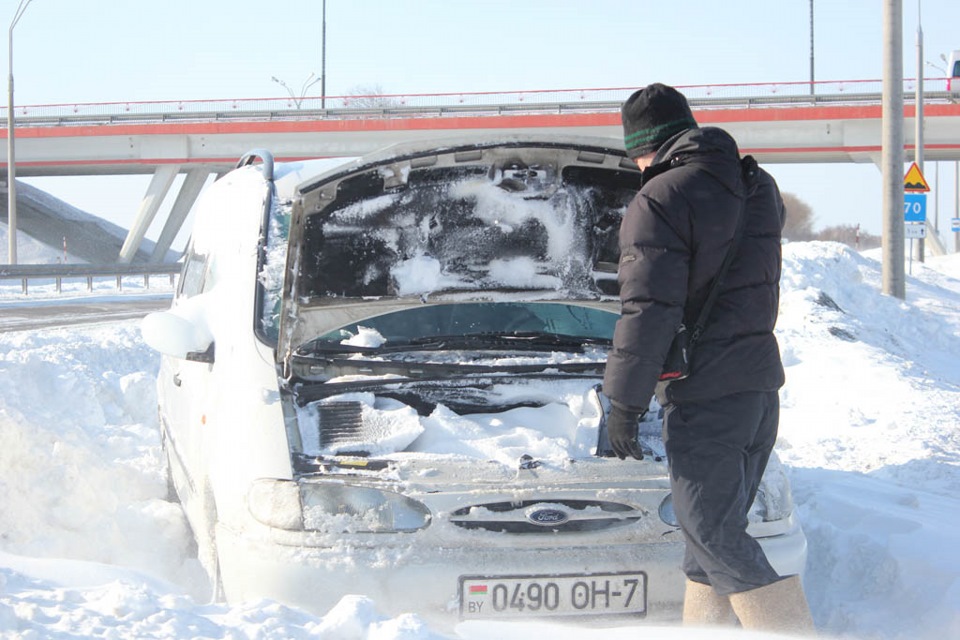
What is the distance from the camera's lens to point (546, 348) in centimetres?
430

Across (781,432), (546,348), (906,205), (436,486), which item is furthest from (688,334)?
(906,205)

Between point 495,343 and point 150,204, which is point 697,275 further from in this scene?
point 150,204

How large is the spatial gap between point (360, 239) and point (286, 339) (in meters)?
0.55

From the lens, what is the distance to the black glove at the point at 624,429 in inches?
106

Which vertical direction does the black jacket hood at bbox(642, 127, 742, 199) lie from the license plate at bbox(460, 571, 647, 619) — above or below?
above

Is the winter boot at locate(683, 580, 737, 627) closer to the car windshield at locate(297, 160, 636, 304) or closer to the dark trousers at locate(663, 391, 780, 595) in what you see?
the dark trousers at locate(663, 391, 780, 595)

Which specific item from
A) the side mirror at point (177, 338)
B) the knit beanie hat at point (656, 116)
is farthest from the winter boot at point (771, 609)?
the side mirror at point (177, 338)

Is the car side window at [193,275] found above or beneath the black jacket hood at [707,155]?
beneath

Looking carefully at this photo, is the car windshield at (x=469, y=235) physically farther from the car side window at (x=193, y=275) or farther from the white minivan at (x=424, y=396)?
the car side window at (x=193, y=275)

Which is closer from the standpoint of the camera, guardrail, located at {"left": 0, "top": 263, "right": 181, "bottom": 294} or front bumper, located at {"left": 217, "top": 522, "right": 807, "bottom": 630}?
front bumper, located at {"left": 217, "top": 522, "right": 807, "bottom": 630}

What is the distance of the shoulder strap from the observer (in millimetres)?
2752

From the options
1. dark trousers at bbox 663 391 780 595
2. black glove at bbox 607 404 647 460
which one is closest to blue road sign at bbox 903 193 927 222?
dark trousers at bbox 663 391 780 595

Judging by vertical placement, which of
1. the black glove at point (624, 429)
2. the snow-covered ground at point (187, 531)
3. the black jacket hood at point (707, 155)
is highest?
the black jacket hood at point (707, 155)

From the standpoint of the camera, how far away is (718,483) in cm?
275
